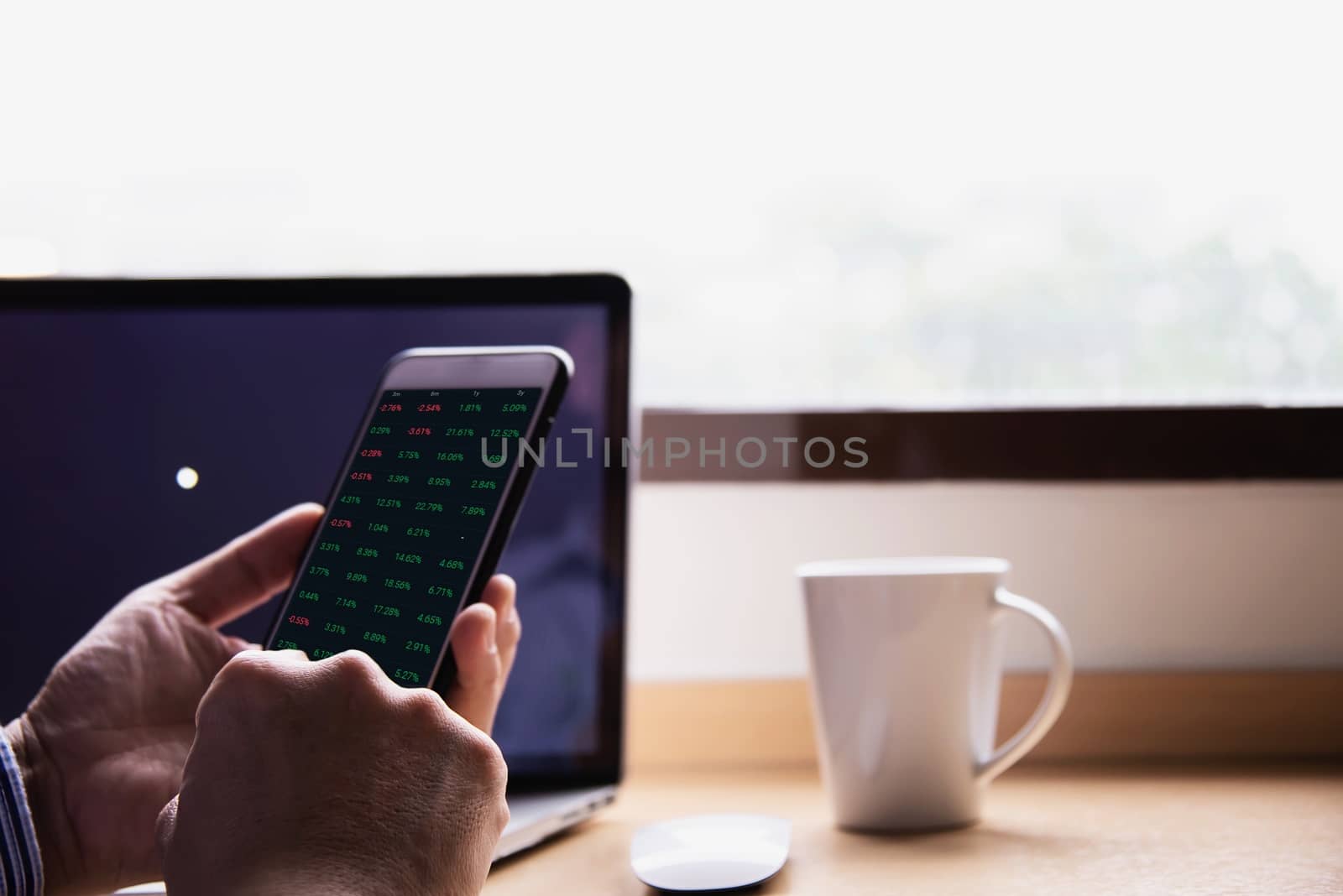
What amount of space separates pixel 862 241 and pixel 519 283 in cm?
31

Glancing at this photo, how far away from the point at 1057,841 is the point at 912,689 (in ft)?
0.32

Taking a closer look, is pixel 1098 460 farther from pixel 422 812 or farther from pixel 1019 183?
pixel 422 812

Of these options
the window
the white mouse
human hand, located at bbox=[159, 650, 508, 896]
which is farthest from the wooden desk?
the window

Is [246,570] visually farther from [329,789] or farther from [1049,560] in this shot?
[1049,560]

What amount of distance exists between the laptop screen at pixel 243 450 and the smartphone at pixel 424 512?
9 cm

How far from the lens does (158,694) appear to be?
556mm

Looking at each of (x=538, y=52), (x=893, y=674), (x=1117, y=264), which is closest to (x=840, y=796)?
(x=893, y=674)

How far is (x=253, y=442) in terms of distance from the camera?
61 cm

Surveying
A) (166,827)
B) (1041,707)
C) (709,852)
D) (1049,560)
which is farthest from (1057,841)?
(166,827)

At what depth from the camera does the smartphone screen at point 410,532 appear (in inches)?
17.8

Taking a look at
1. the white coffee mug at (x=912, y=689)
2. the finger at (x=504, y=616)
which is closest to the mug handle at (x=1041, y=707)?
the white coffee mug at (x=912, y=689)

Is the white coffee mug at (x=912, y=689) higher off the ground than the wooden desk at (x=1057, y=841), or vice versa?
the white coffee mug at (x=912, y=689)

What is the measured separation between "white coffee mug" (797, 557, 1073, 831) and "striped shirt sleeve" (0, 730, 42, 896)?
0.38m

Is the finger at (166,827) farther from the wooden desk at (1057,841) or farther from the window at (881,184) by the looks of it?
the window at (881,184)
